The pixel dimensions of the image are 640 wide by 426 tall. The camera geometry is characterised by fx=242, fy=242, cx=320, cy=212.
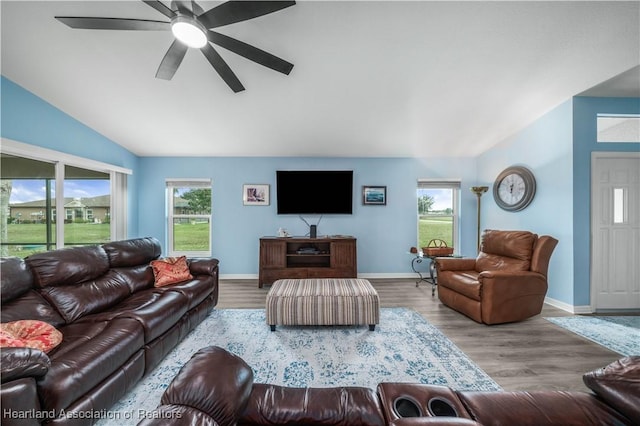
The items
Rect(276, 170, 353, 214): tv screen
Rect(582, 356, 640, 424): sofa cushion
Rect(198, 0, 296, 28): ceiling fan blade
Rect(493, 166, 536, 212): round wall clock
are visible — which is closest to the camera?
Rect(582, 356, 640, 424): sofa cushion

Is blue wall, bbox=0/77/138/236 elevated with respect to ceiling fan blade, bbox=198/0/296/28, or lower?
lower

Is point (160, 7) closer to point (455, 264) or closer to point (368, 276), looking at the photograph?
point (455, 264)

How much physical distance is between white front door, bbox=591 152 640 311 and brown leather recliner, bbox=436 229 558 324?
887 millimetres

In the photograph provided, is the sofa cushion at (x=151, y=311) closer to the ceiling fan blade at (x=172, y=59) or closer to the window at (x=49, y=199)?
the window at (x=49, y=199)

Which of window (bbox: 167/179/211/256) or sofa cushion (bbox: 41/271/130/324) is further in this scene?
window (bbox: 167/179/211/256)

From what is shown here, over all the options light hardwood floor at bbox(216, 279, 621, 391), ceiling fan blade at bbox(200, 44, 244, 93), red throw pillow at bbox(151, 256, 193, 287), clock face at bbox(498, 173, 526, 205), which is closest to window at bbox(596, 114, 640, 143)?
clock face at bbox(498, 173, 526, 205)

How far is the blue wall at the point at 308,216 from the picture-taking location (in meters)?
4.64

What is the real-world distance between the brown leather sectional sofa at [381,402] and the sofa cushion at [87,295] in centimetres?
169

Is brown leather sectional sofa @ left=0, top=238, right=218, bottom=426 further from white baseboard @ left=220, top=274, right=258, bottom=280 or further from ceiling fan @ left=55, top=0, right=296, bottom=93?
ceiling fan @ left=55, top=0, right=296, bottom=93

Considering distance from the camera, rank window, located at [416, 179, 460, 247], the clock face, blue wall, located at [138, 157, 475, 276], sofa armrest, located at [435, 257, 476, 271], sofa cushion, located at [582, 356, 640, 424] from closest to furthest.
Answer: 1. sofa cushion, located at [582, 356, 640, 424]
2. sofa armrest, located at [435, 257, 476, 271]
3. the clock face
4. blue wall, located at [138, 157, 475, 276]
5. window, located at [416, 179, 460, 247]

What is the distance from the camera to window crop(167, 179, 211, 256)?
15.5 feet

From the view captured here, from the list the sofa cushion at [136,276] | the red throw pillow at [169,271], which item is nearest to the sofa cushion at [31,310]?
the sofa cushion at [136,276]

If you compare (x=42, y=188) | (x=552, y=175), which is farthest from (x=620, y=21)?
(x=42, y=188)

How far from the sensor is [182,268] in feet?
9.64
